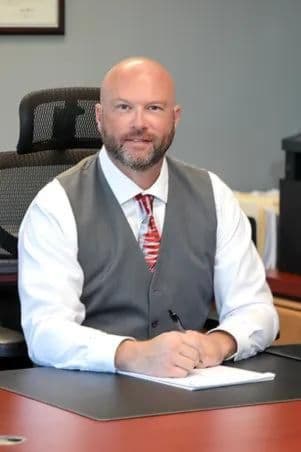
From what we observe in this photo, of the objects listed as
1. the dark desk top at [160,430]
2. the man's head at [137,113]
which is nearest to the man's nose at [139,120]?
the man's head at [137,113]

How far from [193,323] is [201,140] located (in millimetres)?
1789

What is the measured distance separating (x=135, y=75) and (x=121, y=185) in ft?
0.95

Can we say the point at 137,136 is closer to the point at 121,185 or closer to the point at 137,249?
the point at 121,185

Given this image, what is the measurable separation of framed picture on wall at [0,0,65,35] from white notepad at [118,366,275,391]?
199 centimetres

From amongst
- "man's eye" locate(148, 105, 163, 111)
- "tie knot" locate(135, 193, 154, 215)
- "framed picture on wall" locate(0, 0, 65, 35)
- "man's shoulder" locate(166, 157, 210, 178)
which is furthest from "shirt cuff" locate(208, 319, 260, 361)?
"framed picture on wall" locate(0, 0, 65, 35)

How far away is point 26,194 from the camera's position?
334cm

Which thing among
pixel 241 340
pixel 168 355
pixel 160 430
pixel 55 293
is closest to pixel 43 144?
pixel 55 293

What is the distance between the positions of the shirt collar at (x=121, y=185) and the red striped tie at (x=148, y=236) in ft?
0.08

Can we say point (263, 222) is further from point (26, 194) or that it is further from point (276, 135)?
point (26, 194)

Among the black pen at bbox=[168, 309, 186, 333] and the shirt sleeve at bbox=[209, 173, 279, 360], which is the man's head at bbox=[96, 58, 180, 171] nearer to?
the shirt sleeve at bbox=[209, 173, 279, 360]

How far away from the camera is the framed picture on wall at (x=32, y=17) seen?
421 centimetres

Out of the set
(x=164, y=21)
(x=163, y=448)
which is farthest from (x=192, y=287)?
(x=164, y=21)

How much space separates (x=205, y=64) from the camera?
4727 mm

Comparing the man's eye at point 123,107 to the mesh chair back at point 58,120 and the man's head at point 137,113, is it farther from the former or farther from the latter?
the mesh chair back at point 58,120
